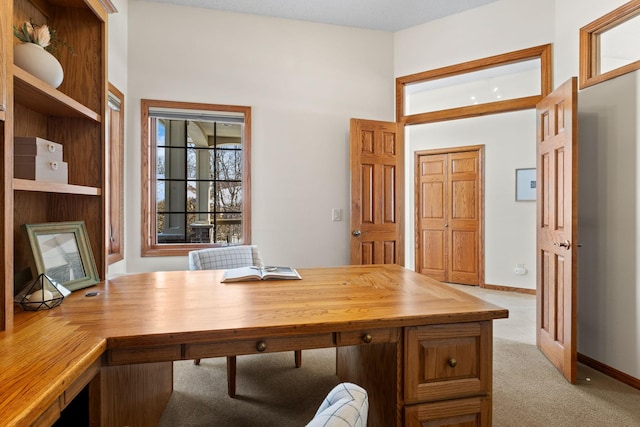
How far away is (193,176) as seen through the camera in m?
3.40

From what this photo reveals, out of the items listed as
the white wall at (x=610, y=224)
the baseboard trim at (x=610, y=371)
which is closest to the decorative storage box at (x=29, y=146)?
the white wall at (x=610, y=224)

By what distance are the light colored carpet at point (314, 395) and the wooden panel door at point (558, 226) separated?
0.20 meters

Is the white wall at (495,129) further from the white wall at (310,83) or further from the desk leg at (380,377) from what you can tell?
the desk leg at (380,377)

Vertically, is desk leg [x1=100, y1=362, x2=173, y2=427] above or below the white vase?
below

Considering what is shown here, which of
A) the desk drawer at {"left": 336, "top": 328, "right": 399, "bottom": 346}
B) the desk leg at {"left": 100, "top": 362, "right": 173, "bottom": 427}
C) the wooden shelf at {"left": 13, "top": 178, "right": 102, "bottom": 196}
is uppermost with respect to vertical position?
the wooden shelf at {"left": 13, "top": 178, "right": 102, "bottom": 196}

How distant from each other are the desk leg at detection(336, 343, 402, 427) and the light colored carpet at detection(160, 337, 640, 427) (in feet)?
1.26

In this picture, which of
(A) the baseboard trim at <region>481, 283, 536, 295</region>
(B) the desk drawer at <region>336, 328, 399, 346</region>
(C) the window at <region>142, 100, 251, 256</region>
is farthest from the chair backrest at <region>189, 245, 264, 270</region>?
(A) the baseboard trim at <region>481, 283, 536, 295</region>

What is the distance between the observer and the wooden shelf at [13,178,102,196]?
3.71ft

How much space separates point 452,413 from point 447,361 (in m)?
0.20

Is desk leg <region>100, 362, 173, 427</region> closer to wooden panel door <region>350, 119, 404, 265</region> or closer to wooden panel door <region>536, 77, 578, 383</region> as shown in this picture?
wooden panel door <region>350, 119, 404, 265</region>

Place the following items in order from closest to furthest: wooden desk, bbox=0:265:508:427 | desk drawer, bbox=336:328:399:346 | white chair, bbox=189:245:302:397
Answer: wooden desk, bbox=0:265:508:427 < desk drawer, bbox=336:328:399:346 < white chair, bbox=189:245:302:397

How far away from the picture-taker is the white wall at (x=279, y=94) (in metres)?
3.14

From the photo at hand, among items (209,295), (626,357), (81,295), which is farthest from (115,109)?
(626,357)

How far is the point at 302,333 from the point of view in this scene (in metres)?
1.15
